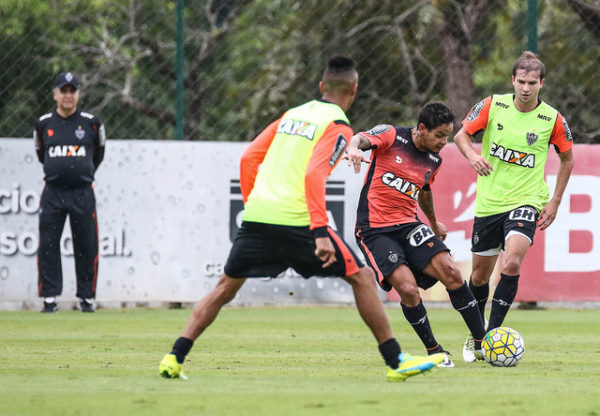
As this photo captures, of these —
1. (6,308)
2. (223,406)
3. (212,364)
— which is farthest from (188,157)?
(223,406)

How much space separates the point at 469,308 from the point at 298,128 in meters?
2.30

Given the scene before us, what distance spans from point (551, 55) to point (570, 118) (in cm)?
100

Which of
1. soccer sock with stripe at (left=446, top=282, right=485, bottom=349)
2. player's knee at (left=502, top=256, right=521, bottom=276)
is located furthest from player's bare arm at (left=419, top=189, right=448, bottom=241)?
soccer sock with stripe at (left=446, top=282, right=485, bottom=349)

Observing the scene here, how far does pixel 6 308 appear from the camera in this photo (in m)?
13.3

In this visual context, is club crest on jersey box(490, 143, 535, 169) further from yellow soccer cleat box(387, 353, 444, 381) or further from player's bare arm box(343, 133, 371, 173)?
yellow soccer cleat box(387, 353, 444, 381)

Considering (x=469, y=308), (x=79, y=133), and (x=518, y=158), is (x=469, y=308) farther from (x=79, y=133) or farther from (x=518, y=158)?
(x=79, y=133)

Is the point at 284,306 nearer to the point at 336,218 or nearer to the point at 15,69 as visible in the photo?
the point at 336,218

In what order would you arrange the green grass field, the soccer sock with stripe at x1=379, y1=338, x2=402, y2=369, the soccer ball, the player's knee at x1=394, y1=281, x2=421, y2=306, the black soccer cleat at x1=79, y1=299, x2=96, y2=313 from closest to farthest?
the green grass field < the soccer sock with stripe at x1=379, y1=338, x2=402, y2=369 < the soccer ball < the player's knee at x1=394, y1=281, x2=421, y2=306 < the black soccer cleat at x1=79, y1=299, x2=96, y2=313

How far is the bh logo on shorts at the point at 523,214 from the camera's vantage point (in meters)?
8.74

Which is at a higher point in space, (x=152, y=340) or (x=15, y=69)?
(x=15, y=69)

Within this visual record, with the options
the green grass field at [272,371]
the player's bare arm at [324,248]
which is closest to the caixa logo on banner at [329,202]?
the green grass field at [272,371]

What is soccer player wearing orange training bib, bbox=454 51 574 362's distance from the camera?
28.8 ft

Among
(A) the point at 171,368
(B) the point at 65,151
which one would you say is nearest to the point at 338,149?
(A) the point at 171,368

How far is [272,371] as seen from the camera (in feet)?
24.2
